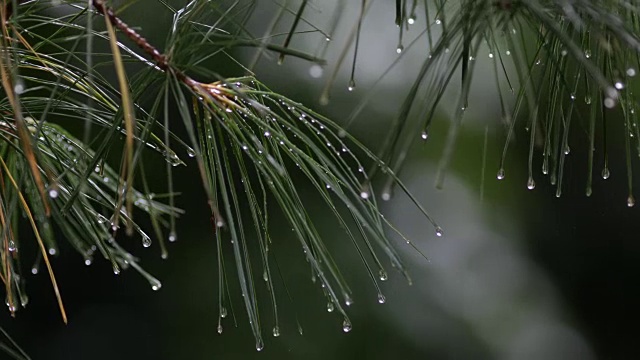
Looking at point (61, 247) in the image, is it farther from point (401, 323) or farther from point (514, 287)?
point (514, 287)

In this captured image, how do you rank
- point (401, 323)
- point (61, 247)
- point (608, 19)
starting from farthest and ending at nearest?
point (401, 323), point (61, 247), point (608, 19)

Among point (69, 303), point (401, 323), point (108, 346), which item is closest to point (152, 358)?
point (108, 346)

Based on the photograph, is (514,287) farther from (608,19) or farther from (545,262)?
(608,19)

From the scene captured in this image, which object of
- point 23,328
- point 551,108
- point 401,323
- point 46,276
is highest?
point 551,108

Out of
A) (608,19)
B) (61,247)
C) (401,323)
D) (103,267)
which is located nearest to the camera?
(608,19)

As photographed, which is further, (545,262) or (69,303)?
(545,262)

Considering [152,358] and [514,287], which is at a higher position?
[514,287]

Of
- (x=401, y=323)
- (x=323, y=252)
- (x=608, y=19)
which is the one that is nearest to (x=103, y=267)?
(x=401, y=323)
